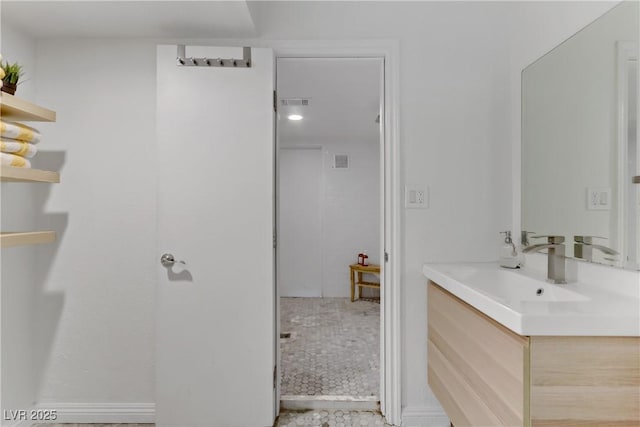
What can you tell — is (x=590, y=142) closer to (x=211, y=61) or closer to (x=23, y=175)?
(x=211, y=61)

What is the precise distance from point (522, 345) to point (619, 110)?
35.5 inches

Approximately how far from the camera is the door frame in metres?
1.85

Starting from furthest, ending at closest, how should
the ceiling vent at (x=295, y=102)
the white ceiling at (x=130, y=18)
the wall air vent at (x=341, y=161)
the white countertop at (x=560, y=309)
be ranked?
the wall air vent at (x=341, y=161)
the ceiling vent at (x=295, y=102)
the white ceiling at (x=130, y=18)
the white countertop at (x=560, y=309)

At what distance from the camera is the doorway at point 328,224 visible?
8.05ft

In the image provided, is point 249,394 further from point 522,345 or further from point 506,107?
point 506,107

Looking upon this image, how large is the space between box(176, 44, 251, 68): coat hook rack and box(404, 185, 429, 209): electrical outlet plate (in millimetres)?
1080

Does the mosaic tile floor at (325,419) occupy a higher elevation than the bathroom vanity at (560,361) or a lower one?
lower

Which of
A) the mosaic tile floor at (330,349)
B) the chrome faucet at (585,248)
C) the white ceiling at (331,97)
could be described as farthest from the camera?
the white ceiling at (331,97)

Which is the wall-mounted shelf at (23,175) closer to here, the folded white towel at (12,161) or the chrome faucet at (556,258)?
the folded white towel at (12,161)

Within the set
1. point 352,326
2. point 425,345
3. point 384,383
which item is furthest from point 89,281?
point 352,326

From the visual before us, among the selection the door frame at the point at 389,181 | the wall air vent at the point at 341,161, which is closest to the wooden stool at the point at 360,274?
the wall air vent at the point at 341,161

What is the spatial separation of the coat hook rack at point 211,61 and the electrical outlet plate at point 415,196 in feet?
3.54

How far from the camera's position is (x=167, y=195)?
179 centimetres

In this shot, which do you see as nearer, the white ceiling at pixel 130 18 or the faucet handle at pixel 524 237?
the white ceiling at pixel 130 18
